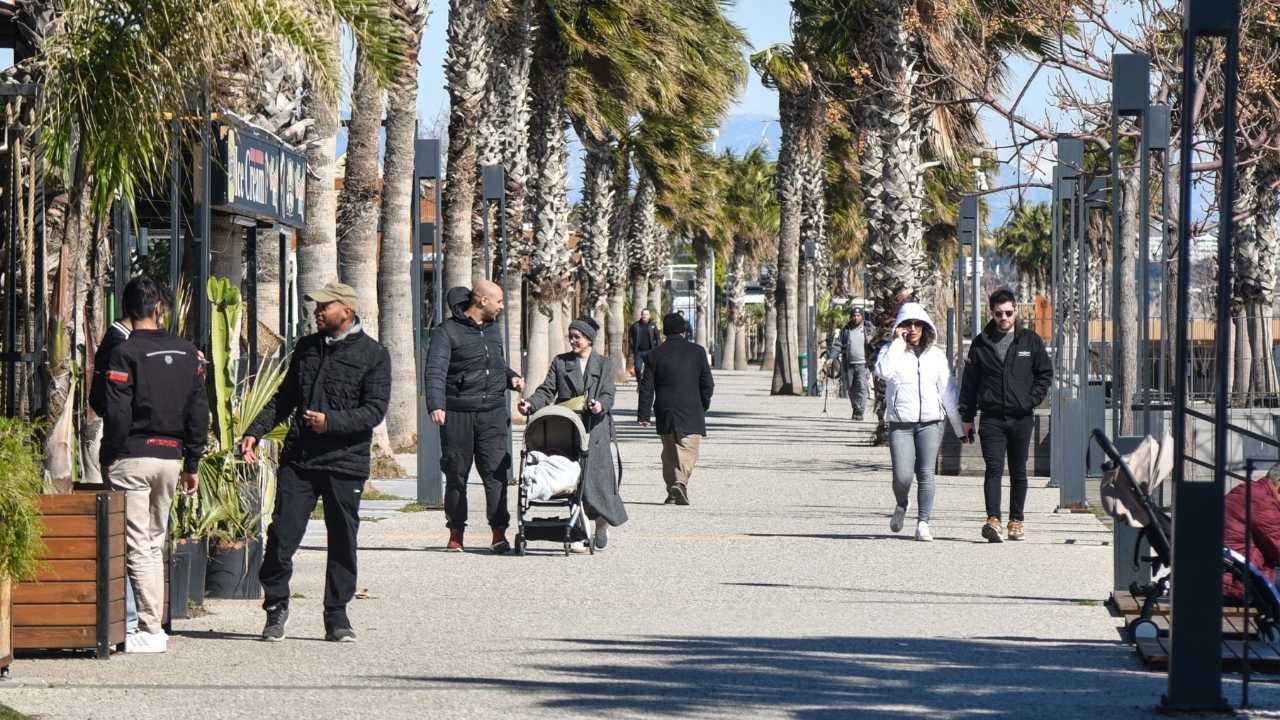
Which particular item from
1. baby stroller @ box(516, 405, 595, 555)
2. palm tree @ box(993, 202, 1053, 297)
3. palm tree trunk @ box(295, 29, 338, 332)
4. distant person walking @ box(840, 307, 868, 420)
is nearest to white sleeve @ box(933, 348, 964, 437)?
baby stroller @ box(516, 405, 595, 555)

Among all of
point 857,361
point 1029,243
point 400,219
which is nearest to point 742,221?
point 1029,243

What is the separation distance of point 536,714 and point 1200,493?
2.52 metres

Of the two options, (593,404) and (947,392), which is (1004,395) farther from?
(593,404)

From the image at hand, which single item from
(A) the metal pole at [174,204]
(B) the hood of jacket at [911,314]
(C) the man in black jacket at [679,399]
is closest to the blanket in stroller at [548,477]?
(B) the hood of jacket at [911,314]

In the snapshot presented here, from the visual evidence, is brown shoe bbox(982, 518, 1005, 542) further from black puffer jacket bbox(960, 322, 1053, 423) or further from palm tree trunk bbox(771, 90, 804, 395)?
palm tree trunk bbox(771, 90, 804, 395)

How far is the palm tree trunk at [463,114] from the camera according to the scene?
25.3 meters

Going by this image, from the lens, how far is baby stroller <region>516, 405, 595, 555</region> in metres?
13.5

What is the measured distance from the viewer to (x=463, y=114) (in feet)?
83.5

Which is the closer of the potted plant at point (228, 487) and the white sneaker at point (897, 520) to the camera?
the potted plant at point (228, 487)

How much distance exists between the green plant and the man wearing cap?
1.77 m

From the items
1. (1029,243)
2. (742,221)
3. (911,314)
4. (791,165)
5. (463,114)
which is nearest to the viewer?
(911,314)

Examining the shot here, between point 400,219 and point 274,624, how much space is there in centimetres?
1209

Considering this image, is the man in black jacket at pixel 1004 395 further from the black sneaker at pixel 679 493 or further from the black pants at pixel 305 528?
the black pants at pixel 305 528

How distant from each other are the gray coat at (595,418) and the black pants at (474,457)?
474 millimetres
